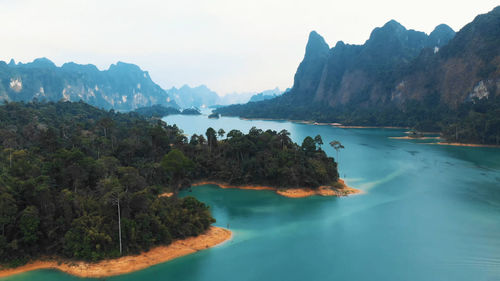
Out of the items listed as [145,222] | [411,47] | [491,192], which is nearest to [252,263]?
[145,222]

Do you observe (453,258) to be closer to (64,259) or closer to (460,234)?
(460,234)

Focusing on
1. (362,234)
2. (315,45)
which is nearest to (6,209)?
(362,234)

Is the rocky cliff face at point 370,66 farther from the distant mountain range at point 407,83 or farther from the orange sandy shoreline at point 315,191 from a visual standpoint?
the orange sandy shoreline at point 315,191

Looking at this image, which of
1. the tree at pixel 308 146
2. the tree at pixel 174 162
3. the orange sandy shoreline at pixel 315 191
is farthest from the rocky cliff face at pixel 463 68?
the tree at pixel 174 162

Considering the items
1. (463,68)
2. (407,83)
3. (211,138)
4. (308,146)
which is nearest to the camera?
(308,146)

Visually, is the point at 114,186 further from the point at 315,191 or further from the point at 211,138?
the point at 211,138
